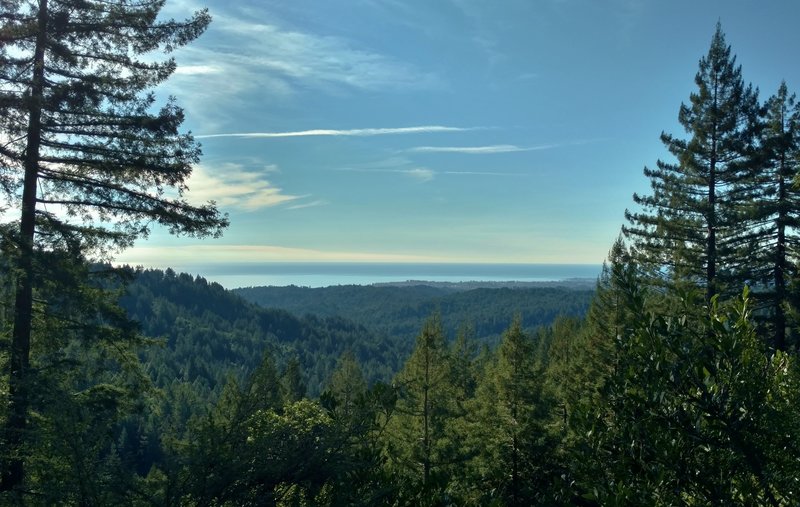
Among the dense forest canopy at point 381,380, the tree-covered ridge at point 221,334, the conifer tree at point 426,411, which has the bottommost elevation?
the tree-covered ridge at point 221,334

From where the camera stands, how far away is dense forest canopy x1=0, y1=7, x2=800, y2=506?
317 cm

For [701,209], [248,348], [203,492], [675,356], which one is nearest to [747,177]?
[701,209]

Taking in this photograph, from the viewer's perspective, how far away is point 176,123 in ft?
27.9

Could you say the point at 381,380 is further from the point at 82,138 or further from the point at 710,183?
the point at 710,183

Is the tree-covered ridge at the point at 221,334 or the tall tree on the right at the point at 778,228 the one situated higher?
the tall tree on the right at the point at 778,228

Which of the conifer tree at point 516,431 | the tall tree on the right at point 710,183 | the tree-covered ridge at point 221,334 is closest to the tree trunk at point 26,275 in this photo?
the conifer tree at point 516,431

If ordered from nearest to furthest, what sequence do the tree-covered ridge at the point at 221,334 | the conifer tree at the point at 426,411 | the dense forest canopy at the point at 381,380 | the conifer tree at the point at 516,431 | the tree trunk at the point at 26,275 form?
the dense forest canopy at the point at 381,380 < the tree trunk at the point at 26,275 < the conifer tree at the point at 516,431 < the conifer tree at the point at 426,411 < the tree-covered ridge at the point at 221,334

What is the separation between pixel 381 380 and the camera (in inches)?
392

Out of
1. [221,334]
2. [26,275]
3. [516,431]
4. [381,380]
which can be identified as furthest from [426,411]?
→ [221,334]

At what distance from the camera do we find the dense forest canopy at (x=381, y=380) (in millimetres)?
3174

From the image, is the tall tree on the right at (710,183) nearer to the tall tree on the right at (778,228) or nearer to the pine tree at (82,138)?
the tall tree on the right at (778,228)

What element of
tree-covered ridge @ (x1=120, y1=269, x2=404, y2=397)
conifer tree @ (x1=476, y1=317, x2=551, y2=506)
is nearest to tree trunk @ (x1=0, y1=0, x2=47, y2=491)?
conifer tree @ (x1=476, y1=317, x2=551, y2=506)

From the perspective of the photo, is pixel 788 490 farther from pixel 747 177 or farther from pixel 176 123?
pixel 747 177

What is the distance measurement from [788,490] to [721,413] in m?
0.78
